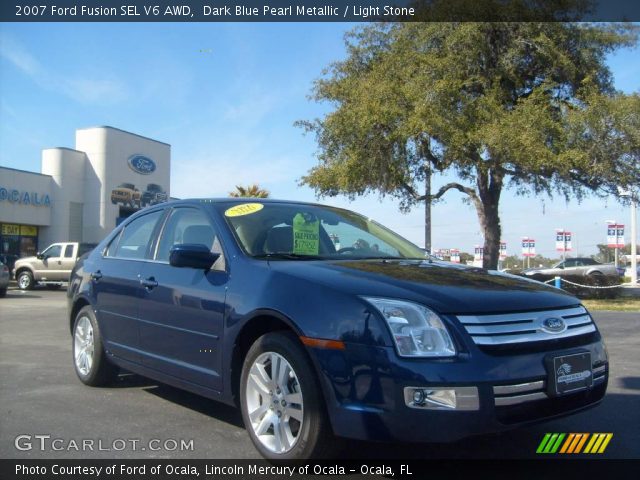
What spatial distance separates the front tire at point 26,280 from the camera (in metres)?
23.0

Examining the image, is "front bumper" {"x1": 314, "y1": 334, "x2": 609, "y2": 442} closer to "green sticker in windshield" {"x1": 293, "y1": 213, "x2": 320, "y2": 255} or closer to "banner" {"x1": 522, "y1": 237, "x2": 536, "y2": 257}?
"green sticker in windshield" {"x1": 293, "y1": 213, "x2": 320, "y2": 255}

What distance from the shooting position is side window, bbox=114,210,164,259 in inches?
208

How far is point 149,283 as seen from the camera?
4793 mm

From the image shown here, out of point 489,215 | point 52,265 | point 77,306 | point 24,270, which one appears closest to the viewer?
point 77,306

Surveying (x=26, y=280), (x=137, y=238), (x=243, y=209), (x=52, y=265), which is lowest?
(x=26, y=280)

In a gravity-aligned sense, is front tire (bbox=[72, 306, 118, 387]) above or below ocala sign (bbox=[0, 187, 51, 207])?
below

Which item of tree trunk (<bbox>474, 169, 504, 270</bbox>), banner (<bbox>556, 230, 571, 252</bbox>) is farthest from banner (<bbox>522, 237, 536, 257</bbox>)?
tree trunk (<bbox>474, 169, 504, 270</bbox>)

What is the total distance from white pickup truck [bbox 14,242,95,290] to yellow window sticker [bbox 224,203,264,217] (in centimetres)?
1943

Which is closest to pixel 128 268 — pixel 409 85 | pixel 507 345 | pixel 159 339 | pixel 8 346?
pixel 159 339

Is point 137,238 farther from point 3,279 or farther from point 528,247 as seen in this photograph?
point 528,247

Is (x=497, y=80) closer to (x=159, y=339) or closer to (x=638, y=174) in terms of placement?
(x=638, y=174)

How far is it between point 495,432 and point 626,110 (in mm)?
15432

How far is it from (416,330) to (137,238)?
3.14 meters

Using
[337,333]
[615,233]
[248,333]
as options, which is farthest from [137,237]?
[615,233]
